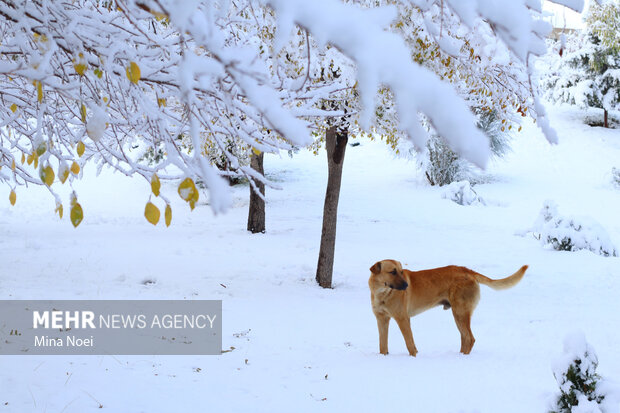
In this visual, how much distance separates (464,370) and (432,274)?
3.62 ft

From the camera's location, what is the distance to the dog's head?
523cm

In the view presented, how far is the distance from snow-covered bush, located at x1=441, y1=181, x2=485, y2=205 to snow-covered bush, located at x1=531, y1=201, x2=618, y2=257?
21.9 ft

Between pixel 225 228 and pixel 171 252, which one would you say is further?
pixel 225 228

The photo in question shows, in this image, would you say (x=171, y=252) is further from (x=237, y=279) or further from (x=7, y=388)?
(x=7, y=388)

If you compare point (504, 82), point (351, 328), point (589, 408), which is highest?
point (504, 82)

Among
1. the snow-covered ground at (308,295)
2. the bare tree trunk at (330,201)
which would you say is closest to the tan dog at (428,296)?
the snow-covered ground at (308,295)

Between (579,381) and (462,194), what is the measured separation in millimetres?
17875

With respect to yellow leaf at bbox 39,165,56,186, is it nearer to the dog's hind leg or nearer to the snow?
the snow

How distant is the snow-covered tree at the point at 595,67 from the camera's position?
28141mm

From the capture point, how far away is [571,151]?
28.5 metres

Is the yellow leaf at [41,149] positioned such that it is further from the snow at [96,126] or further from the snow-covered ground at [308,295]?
the snow-covered ground at [308,295]

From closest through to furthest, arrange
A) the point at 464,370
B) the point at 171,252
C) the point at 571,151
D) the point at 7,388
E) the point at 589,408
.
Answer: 1. the point at 589,408
2. the point at 7,388
3. the point at 464,370
4. the point at 171,252
5. the point at 571,151

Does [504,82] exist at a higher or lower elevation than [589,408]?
higher

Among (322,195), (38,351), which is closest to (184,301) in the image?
(38,351)
